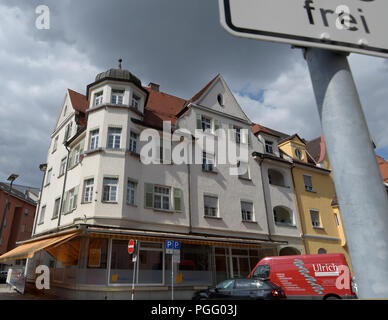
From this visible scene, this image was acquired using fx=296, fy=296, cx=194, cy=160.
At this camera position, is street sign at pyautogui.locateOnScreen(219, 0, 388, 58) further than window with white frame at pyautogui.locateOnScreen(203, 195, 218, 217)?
No

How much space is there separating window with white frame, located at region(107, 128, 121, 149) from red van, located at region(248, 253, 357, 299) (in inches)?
462

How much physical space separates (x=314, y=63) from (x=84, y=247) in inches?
663

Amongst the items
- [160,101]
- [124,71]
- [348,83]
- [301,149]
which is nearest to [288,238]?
[301,149]

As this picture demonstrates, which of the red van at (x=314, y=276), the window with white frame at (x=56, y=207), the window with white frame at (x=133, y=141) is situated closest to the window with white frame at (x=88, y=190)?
the window with white frame at (x=133, y=141)

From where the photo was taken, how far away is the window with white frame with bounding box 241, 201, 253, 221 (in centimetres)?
2294

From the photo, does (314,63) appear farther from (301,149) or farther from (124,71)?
(301,149)

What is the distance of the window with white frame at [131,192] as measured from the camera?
1807cm

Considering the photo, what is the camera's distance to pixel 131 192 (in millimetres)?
18344

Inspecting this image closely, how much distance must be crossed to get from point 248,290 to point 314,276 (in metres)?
3.72

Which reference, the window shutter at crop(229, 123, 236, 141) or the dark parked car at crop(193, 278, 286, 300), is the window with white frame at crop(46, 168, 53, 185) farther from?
the dark parked car at crop(193, 278, 286, 300)

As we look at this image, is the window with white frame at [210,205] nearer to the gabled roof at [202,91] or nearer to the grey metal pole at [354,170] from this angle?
the gabled roof at [202,91]

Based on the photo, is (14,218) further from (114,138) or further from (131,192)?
(131,192)

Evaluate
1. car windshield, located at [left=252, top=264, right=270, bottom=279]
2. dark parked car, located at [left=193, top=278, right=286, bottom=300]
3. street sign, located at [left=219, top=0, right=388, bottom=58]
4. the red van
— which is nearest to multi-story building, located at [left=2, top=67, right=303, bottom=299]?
dark parked car, located at [left=193, top=278, right=286, bottom=300]

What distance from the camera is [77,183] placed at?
63.1ft
